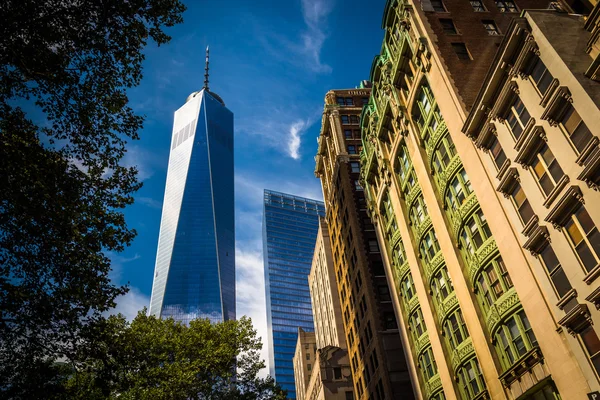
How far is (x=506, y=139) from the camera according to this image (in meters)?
25.5

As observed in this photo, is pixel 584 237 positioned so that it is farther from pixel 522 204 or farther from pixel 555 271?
pixel 522 204

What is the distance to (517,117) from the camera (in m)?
24.7

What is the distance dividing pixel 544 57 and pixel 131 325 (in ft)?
123

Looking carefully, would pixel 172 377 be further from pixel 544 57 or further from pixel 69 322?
pixel 544 57

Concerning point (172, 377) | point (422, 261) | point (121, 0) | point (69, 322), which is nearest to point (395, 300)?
point (422, 261)

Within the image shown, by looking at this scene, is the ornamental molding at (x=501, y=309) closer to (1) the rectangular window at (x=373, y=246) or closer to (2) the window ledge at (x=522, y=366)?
(2) the window ledge at (x=522, y=366)

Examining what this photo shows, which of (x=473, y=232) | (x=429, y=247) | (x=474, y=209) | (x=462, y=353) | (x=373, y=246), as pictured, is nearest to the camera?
(x=474, y=209)

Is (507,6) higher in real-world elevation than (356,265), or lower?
higher

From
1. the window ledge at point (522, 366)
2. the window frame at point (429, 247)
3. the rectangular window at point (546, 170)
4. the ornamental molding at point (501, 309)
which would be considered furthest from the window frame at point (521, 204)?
the window frame at point (429, 247)

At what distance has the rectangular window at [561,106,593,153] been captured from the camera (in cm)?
1966

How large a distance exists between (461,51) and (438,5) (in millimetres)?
7619

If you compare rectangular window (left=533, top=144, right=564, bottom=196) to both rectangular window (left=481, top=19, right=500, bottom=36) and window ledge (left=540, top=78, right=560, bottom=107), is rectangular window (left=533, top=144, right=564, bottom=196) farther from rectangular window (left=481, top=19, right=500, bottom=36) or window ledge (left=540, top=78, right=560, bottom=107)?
rectangular window (left=481, top=19, right=500, bottom=36)

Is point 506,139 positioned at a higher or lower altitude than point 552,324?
higher

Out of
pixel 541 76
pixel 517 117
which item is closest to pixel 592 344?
pixel 517 117
